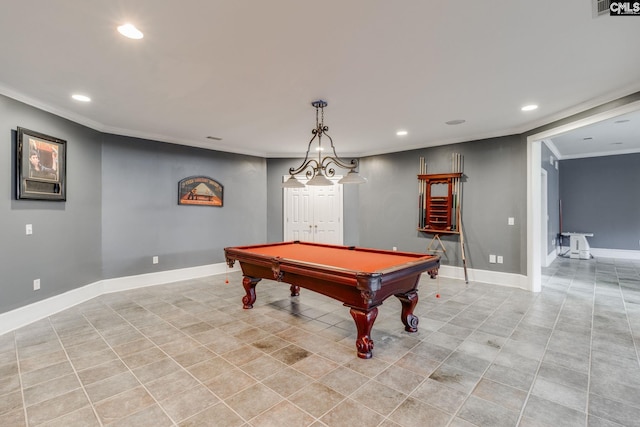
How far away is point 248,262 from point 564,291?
4.78m

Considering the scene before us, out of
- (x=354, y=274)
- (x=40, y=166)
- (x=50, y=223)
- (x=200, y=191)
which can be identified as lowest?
(x=354, y=274)

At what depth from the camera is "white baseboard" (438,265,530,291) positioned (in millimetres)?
4845

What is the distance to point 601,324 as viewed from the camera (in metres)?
3.33

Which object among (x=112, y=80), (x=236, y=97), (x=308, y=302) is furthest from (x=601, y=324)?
(x=112, y=80)

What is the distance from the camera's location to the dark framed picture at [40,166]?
3.34m

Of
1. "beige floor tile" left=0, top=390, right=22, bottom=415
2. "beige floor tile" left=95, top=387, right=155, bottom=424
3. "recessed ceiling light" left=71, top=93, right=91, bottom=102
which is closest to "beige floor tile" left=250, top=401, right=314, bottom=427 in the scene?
"beige floor tile" left=95, top=387, right=155, bottom=424

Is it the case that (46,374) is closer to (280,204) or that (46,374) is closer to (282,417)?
(282,417)

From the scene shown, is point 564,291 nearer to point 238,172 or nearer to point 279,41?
point 279,41

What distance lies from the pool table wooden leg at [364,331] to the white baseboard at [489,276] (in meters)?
3.47

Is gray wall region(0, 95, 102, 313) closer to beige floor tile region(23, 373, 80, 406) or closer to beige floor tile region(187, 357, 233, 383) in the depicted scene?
beige floor tile region(23, 373, 80, 406)

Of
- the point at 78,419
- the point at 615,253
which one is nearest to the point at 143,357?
the point at 78,419

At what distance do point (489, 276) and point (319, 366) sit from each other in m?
3.97

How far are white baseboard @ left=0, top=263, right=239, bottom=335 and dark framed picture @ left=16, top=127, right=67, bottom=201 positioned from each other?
1.26 m

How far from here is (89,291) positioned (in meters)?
4.33
